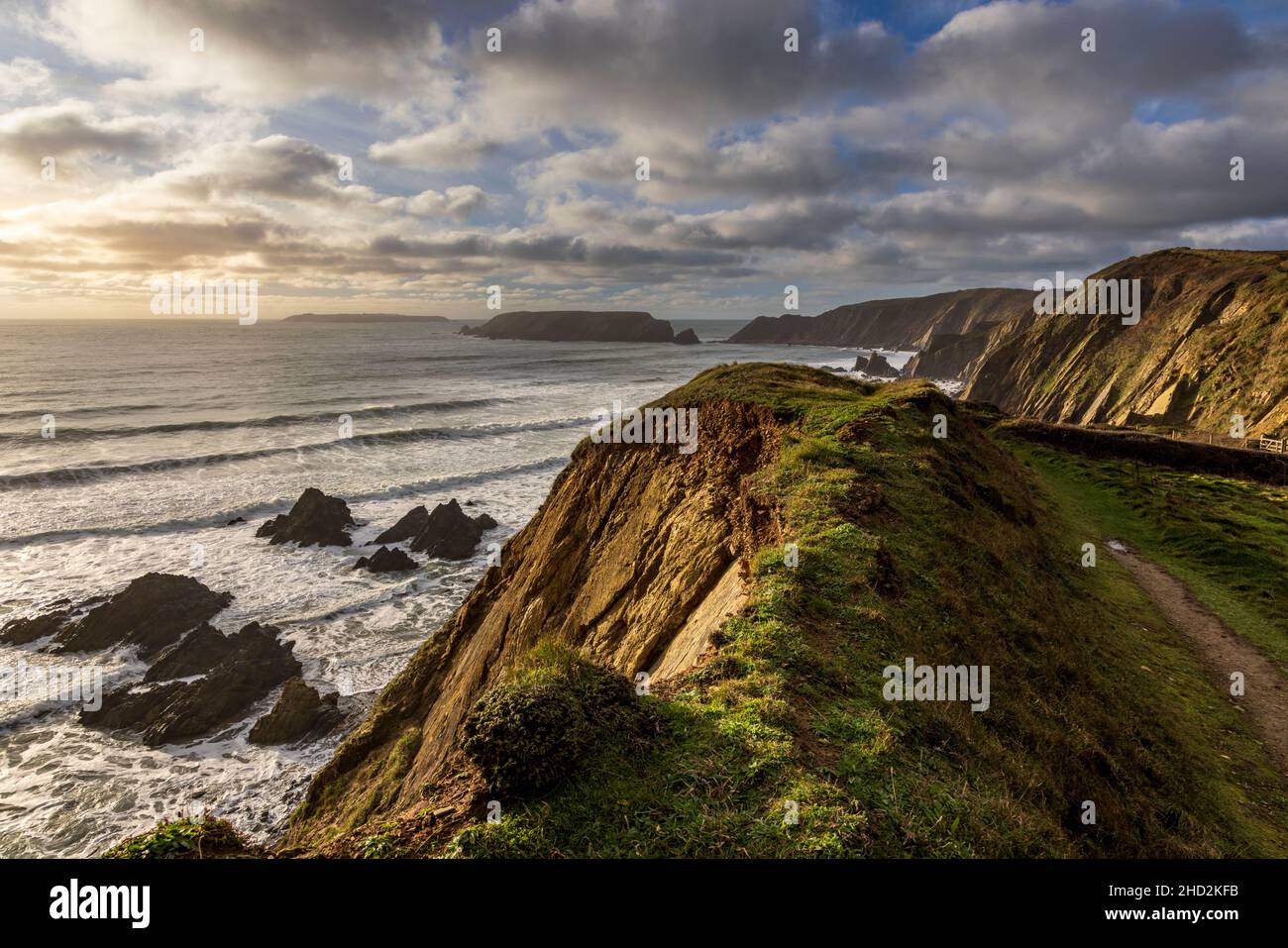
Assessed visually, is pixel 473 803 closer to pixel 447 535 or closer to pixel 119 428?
pixel 447 535

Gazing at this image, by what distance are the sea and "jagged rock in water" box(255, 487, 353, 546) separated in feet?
2.44

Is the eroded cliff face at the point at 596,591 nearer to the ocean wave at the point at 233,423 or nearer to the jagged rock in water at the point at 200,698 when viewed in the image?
the jagged rock in water at the point at 200,698

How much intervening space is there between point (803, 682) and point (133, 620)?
98.3ft

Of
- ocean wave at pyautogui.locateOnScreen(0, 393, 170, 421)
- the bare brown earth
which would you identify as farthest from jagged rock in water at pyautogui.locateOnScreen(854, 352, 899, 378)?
ocean wave at pyautogui.locateOnScreen(0, 393, 170, 421)

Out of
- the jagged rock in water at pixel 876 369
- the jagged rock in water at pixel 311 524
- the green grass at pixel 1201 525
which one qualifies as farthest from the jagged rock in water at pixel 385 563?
the jagged rock in water at pixel 876 369

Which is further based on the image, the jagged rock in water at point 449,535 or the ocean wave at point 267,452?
the ocean wave at point 267,452

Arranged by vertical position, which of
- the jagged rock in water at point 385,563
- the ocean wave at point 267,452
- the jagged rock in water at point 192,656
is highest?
the ocean wave at point 267,452

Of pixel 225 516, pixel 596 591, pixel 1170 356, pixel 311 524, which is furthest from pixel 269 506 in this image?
pixel 1170 356

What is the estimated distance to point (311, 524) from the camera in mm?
34406

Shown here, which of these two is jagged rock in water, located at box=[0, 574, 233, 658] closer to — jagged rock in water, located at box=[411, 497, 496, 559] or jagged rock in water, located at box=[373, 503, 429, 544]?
jagged rock in water, located at box=[373, 503, 429, 544]

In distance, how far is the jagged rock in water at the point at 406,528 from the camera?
114ft

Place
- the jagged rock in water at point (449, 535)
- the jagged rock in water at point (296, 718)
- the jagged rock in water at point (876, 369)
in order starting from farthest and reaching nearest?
the jagged rock in water at point (876, 369), the jagged rock in water at point (449, 535), the jagged rock in water at point (296, 718)

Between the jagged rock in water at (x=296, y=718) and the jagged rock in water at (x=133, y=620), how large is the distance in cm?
850
